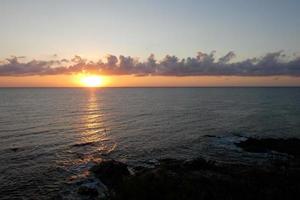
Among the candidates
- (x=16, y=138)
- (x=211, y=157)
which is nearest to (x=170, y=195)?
(x=211, y=157)

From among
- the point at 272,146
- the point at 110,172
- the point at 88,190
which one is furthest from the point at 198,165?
the point at 272,146

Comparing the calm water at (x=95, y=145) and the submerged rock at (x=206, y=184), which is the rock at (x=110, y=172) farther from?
the calm water at (x=95, y=145)

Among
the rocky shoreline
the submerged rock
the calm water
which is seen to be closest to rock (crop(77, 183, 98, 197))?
the rocky shoreline

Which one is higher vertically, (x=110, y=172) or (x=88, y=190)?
(x=110, y=172)

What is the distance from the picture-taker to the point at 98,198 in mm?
28984

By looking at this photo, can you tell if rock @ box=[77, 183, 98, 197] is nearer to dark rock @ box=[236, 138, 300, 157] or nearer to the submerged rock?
the submerged rock

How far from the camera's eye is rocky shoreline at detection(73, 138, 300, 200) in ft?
79.8

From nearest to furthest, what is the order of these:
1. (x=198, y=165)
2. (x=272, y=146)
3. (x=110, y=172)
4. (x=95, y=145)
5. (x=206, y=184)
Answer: (x=206, y=184) < (x=110, y=172) < (x=198, y=165) < (x=272, y=146) < (x=95, y=145)

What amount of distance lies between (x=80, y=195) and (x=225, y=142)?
3295 cm

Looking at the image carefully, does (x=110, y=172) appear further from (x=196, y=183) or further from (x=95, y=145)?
(x=95, y=145)

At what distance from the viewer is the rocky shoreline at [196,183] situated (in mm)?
24312

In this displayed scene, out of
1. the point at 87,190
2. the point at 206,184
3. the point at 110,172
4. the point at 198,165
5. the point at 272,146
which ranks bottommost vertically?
the point at 272,146

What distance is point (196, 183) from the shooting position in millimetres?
27531

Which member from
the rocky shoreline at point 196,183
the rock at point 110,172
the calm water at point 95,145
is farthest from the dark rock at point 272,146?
the rock at point 110,172
